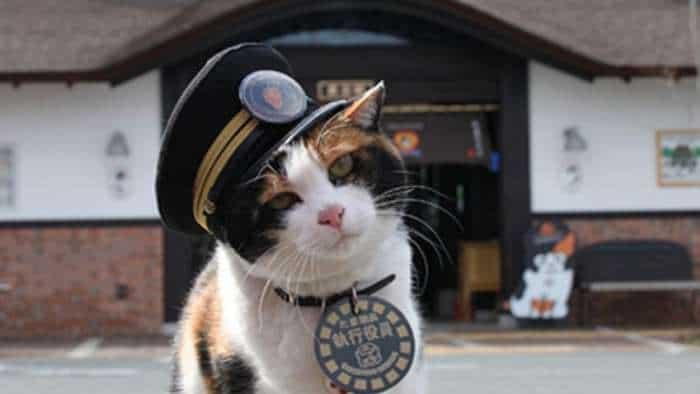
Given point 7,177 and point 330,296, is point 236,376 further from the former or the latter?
point 7,177

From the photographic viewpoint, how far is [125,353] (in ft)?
42.4

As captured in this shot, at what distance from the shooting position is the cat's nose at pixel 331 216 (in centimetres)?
251

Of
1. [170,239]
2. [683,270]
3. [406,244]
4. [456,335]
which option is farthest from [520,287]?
[406,244]

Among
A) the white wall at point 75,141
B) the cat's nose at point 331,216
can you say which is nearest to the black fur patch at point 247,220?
the cat's nose at point 331,216

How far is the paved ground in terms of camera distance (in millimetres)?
9281

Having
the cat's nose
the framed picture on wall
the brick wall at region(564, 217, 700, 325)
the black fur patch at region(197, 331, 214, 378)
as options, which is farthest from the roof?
the cat's nose

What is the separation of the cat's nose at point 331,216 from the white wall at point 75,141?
1279cm

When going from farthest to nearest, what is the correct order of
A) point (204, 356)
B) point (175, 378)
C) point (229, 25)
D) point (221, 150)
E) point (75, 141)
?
point (75, 141)
point (229, 25)
point (175, 378)
point (204, 356)
point (221, 150)

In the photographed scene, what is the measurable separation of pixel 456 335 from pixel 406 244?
11.9 metres

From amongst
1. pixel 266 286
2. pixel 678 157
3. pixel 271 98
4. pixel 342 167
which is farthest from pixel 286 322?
pixel 678 157

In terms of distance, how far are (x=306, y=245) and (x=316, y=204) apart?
0.29 feet

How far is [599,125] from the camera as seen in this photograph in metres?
15.6

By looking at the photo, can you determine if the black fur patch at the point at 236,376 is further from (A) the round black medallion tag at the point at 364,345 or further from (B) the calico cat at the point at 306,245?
(A) the round black medallion tag at the point at 364,345

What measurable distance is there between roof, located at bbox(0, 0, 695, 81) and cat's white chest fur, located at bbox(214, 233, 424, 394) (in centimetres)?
1204
